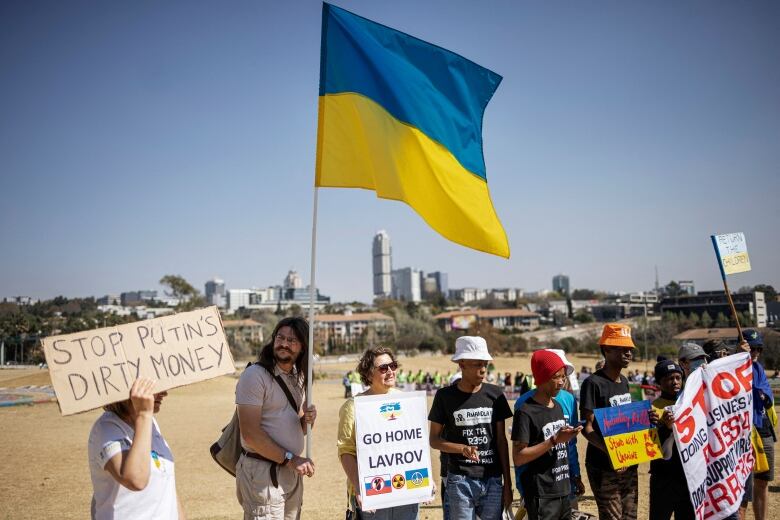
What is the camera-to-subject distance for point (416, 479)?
4293 millimetres

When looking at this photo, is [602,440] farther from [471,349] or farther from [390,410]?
[390,410]

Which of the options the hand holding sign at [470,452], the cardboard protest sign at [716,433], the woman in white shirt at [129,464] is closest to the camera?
the woman in white shirt at [129,464]

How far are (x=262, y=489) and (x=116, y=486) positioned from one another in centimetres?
123

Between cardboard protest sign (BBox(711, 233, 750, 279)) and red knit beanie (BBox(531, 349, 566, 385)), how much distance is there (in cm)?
400

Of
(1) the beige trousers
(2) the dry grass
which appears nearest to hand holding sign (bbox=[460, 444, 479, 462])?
(1) the beige trousers

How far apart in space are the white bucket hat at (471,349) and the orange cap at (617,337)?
136cm

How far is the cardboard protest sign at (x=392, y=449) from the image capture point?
4156mm

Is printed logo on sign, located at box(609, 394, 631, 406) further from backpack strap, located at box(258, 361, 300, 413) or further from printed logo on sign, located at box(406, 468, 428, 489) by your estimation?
backpack strap, located at box(258, 361, 300, 413)

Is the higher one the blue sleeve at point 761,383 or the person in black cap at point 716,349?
the person in black cap at point 716,349

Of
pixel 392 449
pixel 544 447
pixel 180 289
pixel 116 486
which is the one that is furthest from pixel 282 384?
pixel 180 289

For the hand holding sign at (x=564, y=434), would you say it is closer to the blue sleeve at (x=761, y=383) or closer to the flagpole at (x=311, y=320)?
the flagpole at (x=311, y=320)

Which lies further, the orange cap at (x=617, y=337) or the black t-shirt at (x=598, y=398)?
the orange cap at (x=617, y=337)

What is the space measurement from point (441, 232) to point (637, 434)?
8.05 feet

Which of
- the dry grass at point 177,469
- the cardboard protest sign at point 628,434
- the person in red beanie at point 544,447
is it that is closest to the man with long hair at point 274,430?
the person in red beanie at point 544,447
